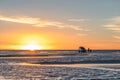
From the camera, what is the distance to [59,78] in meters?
36.6

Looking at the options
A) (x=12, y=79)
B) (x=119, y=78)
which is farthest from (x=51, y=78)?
(x=119, y=78)

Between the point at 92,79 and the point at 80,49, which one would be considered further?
the point at 80,49

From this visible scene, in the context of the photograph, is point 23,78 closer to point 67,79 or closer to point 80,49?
point 67,79

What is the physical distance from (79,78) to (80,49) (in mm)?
131844

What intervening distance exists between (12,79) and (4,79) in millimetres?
804

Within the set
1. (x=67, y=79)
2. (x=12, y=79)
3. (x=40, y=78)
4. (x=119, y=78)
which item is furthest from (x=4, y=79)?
(x=119, y=78)

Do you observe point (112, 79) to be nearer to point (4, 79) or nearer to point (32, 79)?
point (32, 79)

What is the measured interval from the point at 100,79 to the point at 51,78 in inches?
196

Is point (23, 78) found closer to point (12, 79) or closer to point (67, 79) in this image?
point (12, 79)

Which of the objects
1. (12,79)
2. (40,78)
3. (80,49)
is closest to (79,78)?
(40,78)

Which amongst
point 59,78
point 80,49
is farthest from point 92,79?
point 80,49

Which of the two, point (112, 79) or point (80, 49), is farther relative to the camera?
point (80, 49)

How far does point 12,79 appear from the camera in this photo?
117 ft

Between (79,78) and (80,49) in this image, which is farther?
(80,49)
